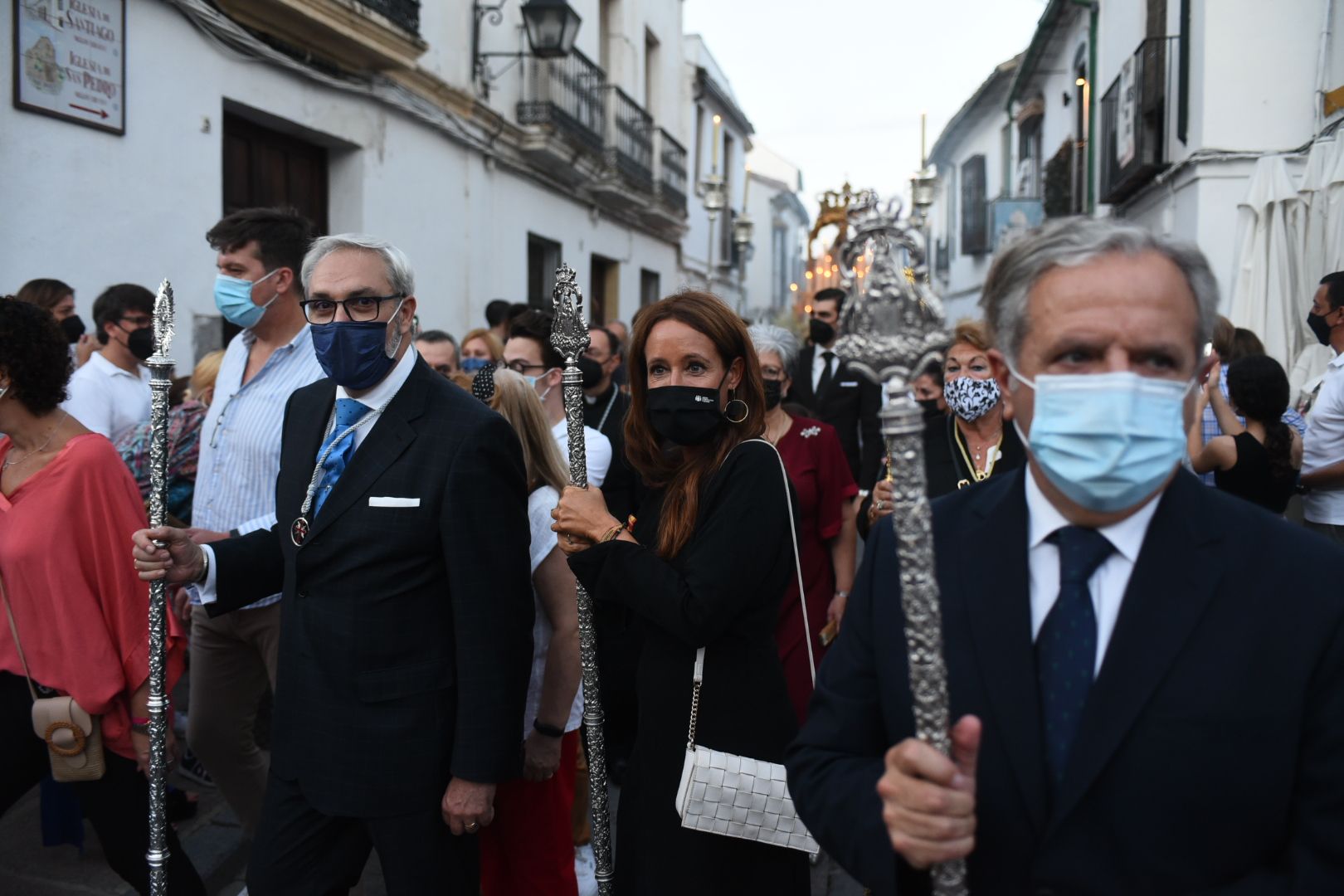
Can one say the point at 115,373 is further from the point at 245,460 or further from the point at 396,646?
the point at 396,646

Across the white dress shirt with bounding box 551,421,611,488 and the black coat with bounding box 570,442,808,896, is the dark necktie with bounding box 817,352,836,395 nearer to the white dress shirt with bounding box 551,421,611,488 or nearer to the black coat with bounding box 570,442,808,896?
the white dress shirt with bounding box 551,421,611,488

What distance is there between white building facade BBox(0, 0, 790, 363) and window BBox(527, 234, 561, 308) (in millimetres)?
39

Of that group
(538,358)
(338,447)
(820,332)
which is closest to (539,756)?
(338,447)

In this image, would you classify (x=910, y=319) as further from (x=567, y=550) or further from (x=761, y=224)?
(x=761, y=224)

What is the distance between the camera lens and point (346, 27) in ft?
28.9

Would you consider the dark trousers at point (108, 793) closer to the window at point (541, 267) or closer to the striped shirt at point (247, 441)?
the striped shirt at point (247, 441)

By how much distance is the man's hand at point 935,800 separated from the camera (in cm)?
139

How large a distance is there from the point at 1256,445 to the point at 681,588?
3.34 m

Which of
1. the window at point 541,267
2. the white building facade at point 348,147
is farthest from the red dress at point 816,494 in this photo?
the window at point 541,267

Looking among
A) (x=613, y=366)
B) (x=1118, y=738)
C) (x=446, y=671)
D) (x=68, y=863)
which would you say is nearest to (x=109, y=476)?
(x=446, y=671)

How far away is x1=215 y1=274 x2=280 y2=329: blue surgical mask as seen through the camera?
12.5 feet

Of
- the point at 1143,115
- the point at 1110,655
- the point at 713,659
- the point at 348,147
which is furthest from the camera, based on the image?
the point at 1143,115

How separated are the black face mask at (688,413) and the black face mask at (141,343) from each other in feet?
9.69

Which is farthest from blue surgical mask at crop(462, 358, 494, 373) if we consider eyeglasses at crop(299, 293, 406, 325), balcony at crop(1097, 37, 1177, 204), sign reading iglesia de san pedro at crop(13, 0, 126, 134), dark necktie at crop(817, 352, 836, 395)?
balcony at crop(1097, 37, 1177, 204)
